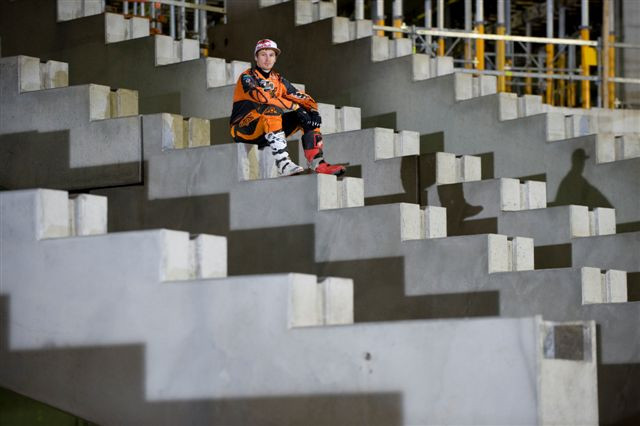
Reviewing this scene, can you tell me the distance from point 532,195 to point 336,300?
560 centimetres

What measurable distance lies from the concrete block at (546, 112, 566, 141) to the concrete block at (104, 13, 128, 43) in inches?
197

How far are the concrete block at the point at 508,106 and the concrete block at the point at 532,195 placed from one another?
2.76 m

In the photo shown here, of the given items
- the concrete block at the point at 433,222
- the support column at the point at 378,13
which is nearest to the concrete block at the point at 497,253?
the concrete block at the point at 433,222

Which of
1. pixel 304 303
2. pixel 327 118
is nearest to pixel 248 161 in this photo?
pixel 327 118

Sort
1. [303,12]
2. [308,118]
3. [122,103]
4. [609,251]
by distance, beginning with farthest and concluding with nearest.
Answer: [303,12] < [609,251] < [122,103] < [308,118]

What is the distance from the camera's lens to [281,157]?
486 inches

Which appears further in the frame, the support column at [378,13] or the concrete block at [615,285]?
the support column at [378,13]

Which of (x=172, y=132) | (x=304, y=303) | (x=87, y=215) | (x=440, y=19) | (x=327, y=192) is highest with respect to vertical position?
(x=440, y=19)

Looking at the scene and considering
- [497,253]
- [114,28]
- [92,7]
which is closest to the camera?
[497,253]

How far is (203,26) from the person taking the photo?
2364 centimetres

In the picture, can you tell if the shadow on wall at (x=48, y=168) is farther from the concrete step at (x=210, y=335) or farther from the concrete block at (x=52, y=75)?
the concrete step at (x=210, y=335)

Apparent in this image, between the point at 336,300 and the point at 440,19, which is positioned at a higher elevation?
the point at 440,19

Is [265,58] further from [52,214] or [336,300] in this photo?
[336,300]

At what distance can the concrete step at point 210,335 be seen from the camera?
27.2ft
